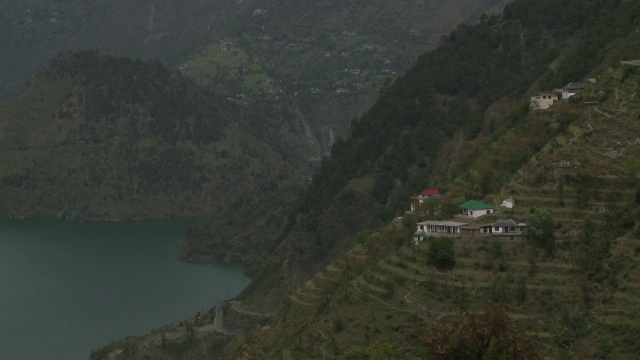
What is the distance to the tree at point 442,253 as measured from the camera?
45.8 meters

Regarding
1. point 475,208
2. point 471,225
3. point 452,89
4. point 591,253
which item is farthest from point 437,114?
point 591,253

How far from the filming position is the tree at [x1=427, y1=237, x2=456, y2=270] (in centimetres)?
4581

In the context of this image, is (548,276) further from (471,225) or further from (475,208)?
Result: (475,208)

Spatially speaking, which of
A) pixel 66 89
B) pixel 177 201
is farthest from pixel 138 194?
pixel 66 89

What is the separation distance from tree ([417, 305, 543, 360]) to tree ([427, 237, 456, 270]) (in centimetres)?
1211

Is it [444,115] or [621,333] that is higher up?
[444,115]

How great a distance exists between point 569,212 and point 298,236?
140 ft

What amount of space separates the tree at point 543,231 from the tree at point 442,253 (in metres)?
2.67

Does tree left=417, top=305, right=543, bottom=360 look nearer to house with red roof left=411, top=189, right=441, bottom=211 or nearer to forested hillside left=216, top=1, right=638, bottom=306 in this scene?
house with red roof left=411, top=189, right=441, bottom=211

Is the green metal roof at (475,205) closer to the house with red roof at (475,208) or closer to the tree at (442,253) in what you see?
the house with red roof at (475,208)

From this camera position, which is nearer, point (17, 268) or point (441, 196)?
point (441, 196)

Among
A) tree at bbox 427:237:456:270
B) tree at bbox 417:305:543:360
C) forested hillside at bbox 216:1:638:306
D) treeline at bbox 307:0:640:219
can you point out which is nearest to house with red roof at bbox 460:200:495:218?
tree at bbox 427:237:456:270

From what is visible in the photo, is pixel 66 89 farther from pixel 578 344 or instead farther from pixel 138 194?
pixel 578 344

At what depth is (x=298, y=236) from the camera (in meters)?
87.3
